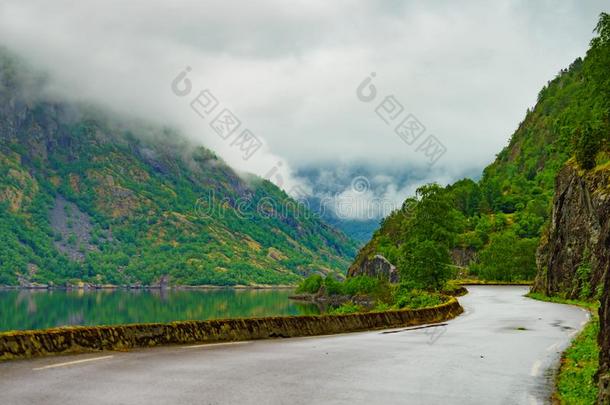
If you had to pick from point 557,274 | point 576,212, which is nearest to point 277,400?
point 576,212

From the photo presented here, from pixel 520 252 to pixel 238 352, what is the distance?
12373 centimetres

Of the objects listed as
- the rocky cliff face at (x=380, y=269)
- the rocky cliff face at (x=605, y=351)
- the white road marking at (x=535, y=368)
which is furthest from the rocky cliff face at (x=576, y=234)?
the rocky cliff face at (x=380, y=269)

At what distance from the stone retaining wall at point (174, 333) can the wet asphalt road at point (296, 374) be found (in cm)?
60

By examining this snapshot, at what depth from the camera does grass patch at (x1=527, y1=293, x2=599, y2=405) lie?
1187cm

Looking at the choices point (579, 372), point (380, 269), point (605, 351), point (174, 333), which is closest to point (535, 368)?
point (579, 372)

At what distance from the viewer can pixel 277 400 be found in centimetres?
1005

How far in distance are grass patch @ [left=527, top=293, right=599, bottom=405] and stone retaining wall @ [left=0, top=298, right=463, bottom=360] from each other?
7.81 metres

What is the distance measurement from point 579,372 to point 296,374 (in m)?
6.67

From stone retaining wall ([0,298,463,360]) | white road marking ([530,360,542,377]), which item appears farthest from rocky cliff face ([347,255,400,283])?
white road marking ([530,360,542,377])

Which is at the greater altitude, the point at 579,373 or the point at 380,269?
the point at 380,269

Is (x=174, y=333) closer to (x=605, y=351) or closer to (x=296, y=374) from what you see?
(x=296, y=374)

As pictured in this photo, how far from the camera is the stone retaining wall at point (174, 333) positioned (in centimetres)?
1391

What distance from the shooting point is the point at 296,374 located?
12742 mm

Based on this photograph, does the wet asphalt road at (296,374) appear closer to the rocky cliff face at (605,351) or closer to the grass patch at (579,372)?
the grass patch at (579,372)
